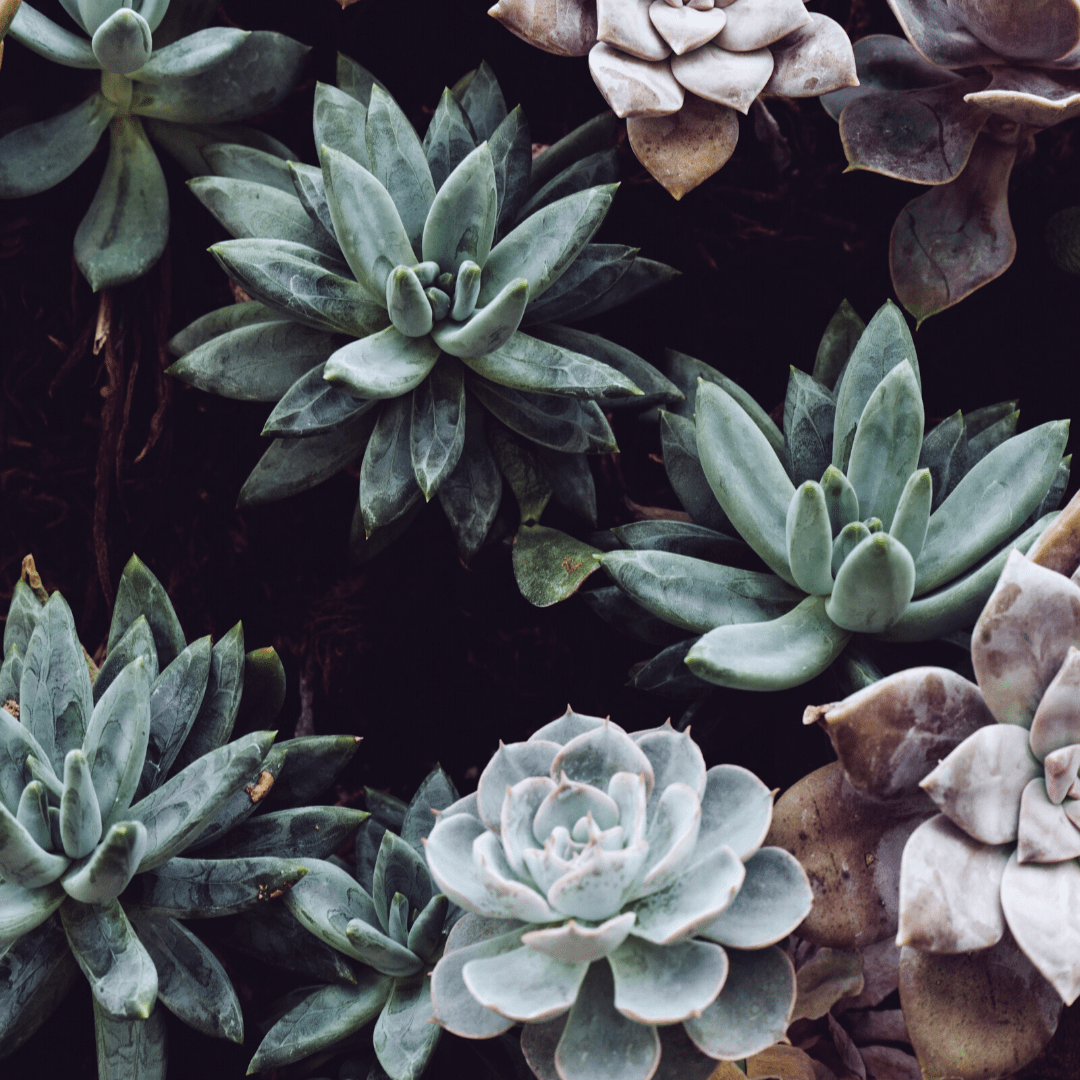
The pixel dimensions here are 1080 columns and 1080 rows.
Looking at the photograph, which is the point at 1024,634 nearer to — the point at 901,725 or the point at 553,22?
the point at 901,725

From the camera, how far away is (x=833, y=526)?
0.86 m

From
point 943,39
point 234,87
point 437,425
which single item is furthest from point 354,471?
point 943,39

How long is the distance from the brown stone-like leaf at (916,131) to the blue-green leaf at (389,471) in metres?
0.47

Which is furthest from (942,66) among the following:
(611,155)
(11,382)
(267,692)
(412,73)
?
(11,382)

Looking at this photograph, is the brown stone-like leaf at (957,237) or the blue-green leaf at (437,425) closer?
the blue-green leaf at (437,425)

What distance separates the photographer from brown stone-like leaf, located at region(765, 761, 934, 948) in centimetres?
72

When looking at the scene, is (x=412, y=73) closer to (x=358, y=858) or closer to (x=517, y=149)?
(x=517, y=149)

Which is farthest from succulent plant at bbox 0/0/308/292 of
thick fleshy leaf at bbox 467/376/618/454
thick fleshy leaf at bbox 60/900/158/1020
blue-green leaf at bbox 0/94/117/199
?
thick fleshy leaf at bbox 60/900/158/1020

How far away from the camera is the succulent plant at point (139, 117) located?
3.16 feet

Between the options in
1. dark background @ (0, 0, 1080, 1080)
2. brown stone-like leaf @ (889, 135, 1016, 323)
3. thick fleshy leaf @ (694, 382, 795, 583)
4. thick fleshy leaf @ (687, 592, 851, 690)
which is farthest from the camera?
dark background @ (0, 0, 1080, 1080)

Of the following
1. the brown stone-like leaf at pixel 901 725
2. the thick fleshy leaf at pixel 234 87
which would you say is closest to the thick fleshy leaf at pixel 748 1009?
the brown stone-like leaf at pixel 901 725

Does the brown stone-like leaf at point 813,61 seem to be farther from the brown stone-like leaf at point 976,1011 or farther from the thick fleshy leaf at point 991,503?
the brown stone-like leaf at point 976,1011

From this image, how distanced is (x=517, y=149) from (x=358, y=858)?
0.69m

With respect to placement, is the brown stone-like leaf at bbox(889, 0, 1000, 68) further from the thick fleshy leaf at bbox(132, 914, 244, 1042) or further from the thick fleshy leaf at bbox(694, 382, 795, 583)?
the thick fleshy leaf at bbox(132, 914, 244, 1042)
